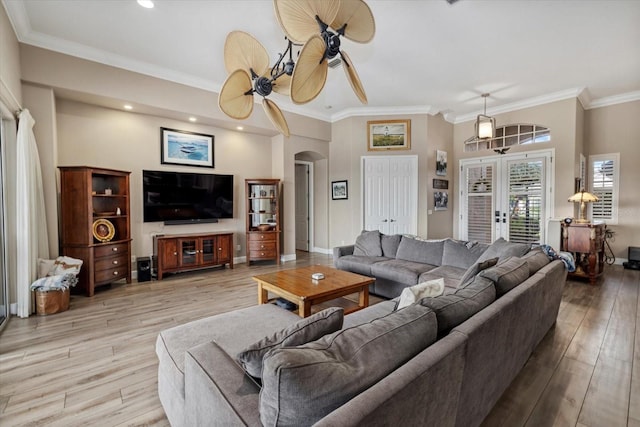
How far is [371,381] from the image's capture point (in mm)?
977

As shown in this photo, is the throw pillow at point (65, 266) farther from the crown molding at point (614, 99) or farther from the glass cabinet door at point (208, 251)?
the crown molding at point (614, 99)

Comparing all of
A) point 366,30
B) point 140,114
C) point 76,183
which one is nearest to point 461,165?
point 366,30

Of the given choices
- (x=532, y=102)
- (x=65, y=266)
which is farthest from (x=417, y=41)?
(x=65, y=266)

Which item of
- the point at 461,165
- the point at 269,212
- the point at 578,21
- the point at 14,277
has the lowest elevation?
the point at 14,277

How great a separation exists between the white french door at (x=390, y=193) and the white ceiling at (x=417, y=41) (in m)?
1.50

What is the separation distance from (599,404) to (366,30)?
2.85 meters

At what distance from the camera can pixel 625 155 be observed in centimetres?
559

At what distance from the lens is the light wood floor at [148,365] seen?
1803mm

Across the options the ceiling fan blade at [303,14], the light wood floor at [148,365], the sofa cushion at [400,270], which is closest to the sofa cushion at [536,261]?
the light wood floor at [148,365]

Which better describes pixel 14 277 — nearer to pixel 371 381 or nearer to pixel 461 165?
pixel 371 381

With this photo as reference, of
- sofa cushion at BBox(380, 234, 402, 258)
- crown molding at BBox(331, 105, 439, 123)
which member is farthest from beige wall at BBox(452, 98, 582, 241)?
sofa cushion at BBox(380, 234, 402, 258)

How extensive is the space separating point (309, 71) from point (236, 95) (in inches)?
35.5

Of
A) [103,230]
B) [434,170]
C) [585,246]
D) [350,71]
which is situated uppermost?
[350,71]

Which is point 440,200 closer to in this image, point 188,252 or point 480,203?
point 480,203
